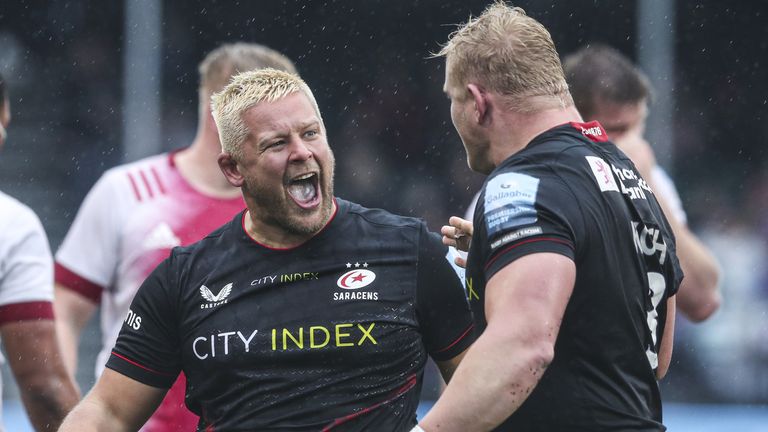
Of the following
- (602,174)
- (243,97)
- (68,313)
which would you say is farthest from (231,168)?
(68,313)

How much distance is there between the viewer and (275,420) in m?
3.45

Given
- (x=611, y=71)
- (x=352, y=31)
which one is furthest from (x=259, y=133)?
(x=352, y=31)

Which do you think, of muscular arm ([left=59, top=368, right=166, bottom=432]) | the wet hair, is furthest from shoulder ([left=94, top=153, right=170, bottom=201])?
the wet hair

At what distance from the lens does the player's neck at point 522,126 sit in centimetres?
336

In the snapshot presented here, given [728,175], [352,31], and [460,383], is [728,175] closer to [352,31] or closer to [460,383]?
[352,31]

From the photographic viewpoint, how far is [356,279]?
3.60 meters

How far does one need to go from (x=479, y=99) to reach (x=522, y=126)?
0.15m

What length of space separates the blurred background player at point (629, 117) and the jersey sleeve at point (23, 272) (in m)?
2.43

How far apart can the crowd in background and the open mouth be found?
8.49 m

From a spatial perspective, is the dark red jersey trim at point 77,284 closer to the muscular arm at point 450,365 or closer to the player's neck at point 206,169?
the player's neck at point 206,169

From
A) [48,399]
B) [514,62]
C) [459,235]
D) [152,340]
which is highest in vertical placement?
[514,62]

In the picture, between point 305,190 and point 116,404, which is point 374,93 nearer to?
point 305,190

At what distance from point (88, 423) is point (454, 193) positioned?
9.35 meters

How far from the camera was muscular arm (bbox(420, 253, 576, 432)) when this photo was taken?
9.43 feet
